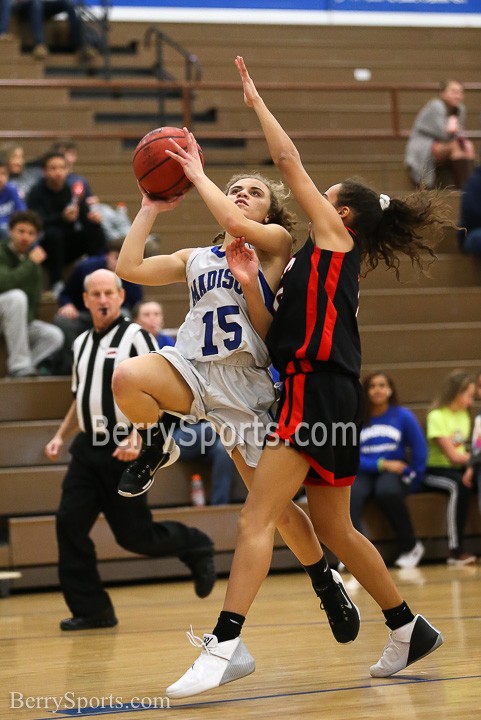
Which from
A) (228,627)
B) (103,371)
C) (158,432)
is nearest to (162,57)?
(103,371)

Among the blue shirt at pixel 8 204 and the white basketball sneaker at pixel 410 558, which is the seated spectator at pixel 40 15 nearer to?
the blue shirt at pixel 8 204

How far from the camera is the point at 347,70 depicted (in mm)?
12656

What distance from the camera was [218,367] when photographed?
3684 millimetres

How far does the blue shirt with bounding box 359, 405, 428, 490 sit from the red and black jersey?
4125mm

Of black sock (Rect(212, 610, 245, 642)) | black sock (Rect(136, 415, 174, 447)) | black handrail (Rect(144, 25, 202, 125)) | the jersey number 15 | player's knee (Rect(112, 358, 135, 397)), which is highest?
black handrail (Rect(144, 25, 202, 125))

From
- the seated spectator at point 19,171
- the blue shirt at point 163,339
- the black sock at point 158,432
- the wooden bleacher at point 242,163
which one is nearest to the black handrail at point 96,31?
the wooden bleacher at point 242,163

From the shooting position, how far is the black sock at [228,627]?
3293 millimetres

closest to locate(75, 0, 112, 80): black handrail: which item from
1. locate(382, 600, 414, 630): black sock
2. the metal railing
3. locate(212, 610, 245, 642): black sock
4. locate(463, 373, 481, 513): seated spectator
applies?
the metal railing

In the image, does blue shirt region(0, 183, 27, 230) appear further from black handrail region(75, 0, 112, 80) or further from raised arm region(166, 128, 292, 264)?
raised arm region(166, 128, 292, 264)

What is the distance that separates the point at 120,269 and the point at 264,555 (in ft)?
3.69

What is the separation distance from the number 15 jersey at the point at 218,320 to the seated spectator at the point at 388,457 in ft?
12.8

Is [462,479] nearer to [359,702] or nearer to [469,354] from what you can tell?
[469,354]

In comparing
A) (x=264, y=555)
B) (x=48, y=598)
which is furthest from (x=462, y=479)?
(x=264, y=555)

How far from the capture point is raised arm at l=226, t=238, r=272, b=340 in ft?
11.6
